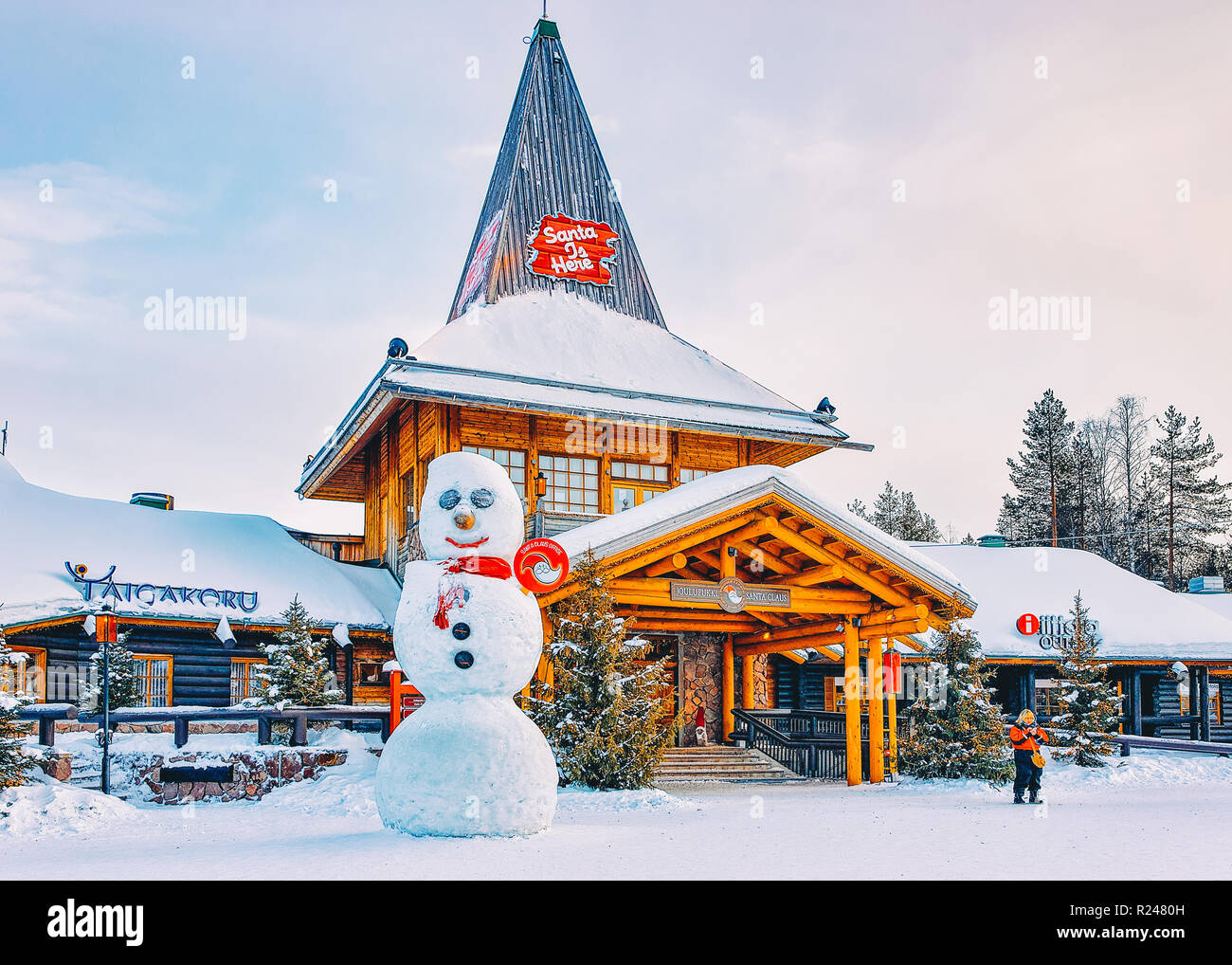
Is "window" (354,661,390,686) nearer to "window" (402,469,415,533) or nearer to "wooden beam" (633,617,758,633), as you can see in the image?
"window" (402,469,415,533)

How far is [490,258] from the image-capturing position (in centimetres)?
2312

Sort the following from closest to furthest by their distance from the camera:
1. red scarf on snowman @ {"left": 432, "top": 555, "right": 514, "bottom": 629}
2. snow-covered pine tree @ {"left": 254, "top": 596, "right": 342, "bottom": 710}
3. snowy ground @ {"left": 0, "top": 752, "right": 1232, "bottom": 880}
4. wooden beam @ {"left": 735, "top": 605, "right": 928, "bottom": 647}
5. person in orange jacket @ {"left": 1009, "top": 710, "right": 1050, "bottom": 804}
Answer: snowy ground @ {"left": 0, "top": 752, "right": 1232, "bottom": 880}
red scarf on snowman @ {"left": 432, "top": 555, "right": 514, "bottom": 629}
person in orange jacket @ {"left": 1009, "top": 710, "right": 1050, "bottom": 804}
wooden beam @ {"left": 735, "top": 605, "right": 928, "bottom": 647}
snow-covered pine tree @ {"left": 254, "top": 596, "right": 342, "bottom": 710}

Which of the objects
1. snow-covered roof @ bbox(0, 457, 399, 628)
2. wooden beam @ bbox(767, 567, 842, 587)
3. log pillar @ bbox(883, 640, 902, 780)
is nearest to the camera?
wooden beam @ bbox(767, 567, 842, 587)

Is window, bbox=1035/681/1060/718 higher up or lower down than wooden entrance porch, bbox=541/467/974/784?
lower down

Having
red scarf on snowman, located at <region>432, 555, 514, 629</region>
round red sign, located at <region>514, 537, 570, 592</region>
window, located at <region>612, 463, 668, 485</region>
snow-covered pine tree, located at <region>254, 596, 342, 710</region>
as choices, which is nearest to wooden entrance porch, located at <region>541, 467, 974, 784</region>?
round red sign, located at <region>514, 537, 570, 592</region>

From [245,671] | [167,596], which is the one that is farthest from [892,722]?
[167,596]

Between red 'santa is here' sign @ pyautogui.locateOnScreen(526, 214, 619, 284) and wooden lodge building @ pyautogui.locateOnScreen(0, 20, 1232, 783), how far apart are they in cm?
5

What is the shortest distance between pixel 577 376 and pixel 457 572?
429 inches

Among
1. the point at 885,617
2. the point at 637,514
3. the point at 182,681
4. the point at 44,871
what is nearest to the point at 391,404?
the point at 182,681

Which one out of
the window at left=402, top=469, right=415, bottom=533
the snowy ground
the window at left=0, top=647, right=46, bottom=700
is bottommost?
the snowy ground

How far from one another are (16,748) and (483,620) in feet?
19.9

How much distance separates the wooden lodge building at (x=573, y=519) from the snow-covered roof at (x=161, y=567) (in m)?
0.05

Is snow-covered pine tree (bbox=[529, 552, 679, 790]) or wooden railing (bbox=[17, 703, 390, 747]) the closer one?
snow-covered pine tree (bbox=[529, 552, 679, 790])

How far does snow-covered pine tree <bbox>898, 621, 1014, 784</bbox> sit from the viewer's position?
16875 millimetres
